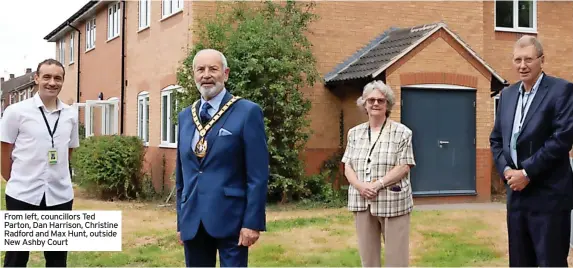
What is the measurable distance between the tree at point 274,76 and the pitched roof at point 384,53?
101cm

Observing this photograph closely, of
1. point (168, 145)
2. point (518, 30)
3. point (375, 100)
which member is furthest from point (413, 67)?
point (375, 100)

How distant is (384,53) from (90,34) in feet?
51.1

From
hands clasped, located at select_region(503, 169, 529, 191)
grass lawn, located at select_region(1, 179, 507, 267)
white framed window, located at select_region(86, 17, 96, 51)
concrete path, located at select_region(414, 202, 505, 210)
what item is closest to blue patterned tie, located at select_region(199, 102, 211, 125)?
hands clasped, located at select_region(503, 169, 529, 191)

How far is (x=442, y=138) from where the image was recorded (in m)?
14.1

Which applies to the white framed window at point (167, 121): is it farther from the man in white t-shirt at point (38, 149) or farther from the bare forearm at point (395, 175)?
the bare forearm at point (395, 175)

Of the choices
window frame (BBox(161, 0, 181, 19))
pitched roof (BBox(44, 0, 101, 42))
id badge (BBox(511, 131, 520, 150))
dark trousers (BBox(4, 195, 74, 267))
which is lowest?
dark trousers (BBox(4, 195, 74, 267))

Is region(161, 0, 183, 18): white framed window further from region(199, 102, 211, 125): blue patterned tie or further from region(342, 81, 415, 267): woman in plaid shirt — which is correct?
region(199, 102, 211, 125): blue patterned tie

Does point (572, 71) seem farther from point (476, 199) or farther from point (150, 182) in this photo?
point (150, 182)

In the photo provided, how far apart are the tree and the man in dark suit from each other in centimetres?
840

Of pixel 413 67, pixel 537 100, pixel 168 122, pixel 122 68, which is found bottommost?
pixel 537 100

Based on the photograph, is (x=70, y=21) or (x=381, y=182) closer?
(x=381, y=182)

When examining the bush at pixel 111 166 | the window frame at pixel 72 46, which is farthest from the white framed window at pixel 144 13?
the window frame at pixel 72 46

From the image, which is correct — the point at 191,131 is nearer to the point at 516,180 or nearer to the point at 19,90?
the point at 516,180

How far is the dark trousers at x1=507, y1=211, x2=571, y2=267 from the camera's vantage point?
447cm
